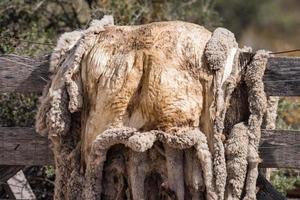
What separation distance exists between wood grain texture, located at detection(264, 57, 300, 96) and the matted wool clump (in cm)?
7

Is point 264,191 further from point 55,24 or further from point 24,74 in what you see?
point 55,24

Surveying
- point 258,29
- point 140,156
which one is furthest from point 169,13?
point 258,29

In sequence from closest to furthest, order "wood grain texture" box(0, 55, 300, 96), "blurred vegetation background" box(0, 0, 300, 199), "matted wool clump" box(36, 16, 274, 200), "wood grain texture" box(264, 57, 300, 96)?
1. "matted wool clump" box(36, 16, 274, 200)
2. "wood grain texture" box(264, 57, 300, 96)
3. "wood grain texture" box(0, 55, 300, 96)
4. "blurred vegetation background" box(0, 0, 300, 199)

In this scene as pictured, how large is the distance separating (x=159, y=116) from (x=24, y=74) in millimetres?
873

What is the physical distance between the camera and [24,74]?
13.5 feet

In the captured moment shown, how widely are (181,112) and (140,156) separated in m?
0.26

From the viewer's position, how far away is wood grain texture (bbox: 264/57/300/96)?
12.2 feet

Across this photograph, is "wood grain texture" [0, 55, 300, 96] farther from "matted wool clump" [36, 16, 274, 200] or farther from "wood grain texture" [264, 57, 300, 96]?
"wood grain texture" [264, 57, 300, 96]

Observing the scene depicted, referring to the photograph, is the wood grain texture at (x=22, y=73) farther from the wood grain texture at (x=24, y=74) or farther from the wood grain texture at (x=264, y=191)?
the wood grain texture at (x=264, y=191)

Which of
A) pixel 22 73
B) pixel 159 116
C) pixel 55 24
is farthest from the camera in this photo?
pixel 55 24

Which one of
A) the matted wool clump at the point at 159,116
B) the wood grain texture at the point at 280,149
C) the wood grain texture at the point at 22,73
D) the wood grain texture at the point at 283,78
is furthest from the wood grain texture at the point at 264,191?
the wood grain texture at the point at 22,73

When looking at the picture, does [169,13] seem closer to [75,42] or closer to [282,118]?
[282,118]

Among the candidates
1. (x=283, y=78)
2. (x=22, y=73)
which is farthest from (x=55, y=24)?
(x=283, y=78)

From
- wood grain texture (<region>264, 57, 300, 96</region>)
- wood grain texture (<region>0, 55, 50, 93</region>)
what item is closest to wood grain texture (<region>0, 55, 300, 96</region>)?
wood grain texture (<region>0, 55, 50, 93</region>)
